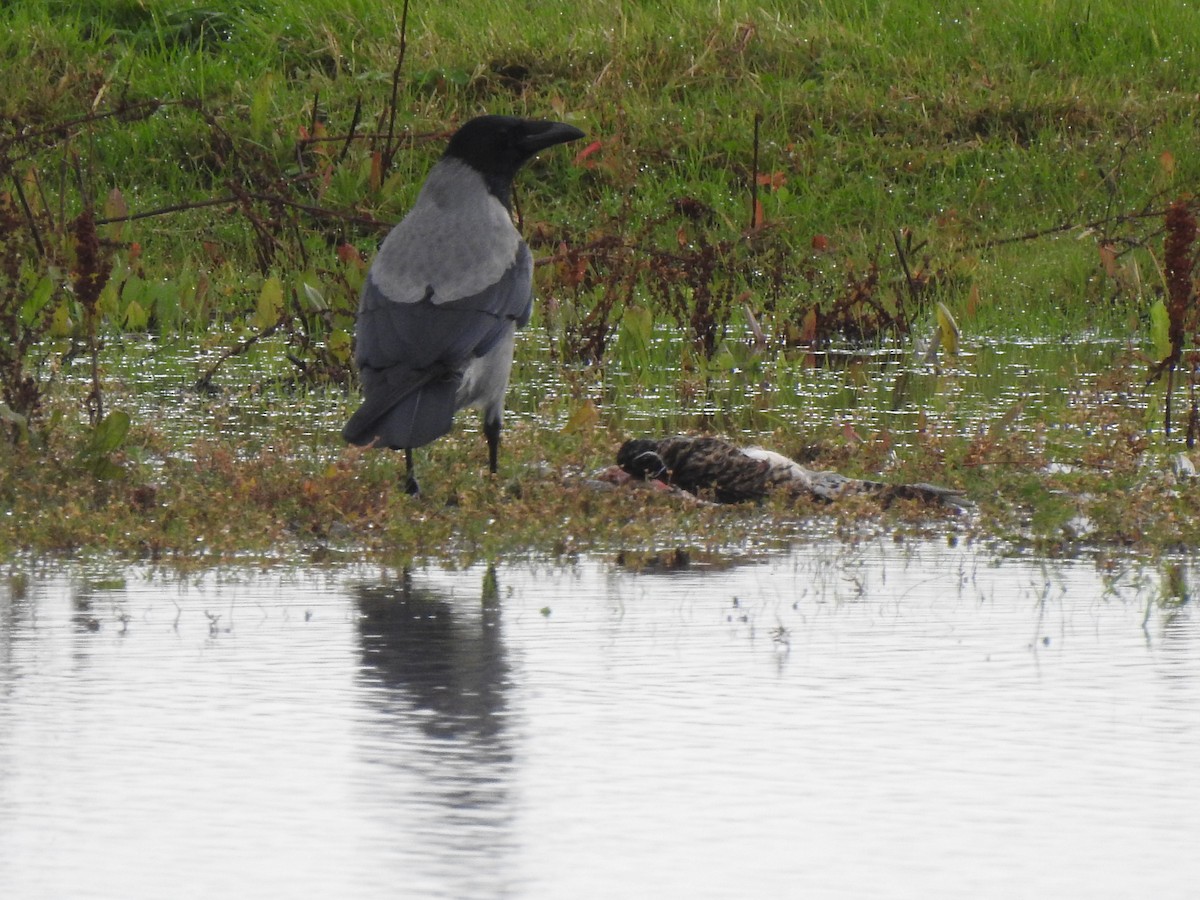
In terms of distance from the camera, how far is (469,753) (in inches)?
128

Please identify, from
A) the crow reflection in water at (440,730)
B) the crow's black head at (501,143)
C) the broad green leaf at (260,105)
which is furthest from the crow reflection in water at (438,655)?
the broad green leaf at (260,105)

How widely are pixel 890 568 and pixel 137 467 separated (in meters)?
2.36

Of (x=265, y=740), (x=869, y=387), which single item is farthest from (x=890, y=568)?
(x=869, y=387)

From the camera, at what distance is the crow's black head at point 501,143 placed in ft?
23.6

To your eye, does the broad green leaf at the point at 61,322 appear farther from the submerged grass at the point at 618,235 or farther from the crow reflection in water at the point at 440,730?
the crow reflection in water at the point at 440,730

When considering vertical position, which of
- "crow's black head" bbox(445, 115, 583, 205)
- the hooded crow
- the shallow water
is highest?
"crow's black head" bbox(445, 115, 583, 205)

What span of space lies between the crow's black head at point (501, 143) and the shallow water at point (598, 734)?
2.62 metres

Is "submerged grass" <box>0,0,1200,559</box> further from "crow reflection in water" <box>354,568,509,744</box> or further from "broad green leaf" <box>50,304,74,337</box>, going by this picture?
"crow reflection in water" <box>354,568,509,744</box>

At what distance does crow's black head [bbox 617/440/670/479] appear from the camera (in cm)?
613

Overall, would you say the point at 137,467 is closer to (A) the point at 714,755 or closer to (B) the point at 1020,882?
(A) the point at 714,755

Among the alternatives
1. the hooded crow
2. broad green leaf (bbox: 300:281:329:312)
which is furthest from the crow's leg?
broad green leaf (bbox: 300:281:329:312)

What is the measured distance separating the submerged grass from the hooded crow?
0.22m

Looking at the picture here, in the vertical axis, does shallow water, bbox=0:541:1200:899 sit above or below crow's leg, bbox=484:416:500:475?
below

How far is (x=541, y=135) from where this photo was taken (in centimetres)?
736
